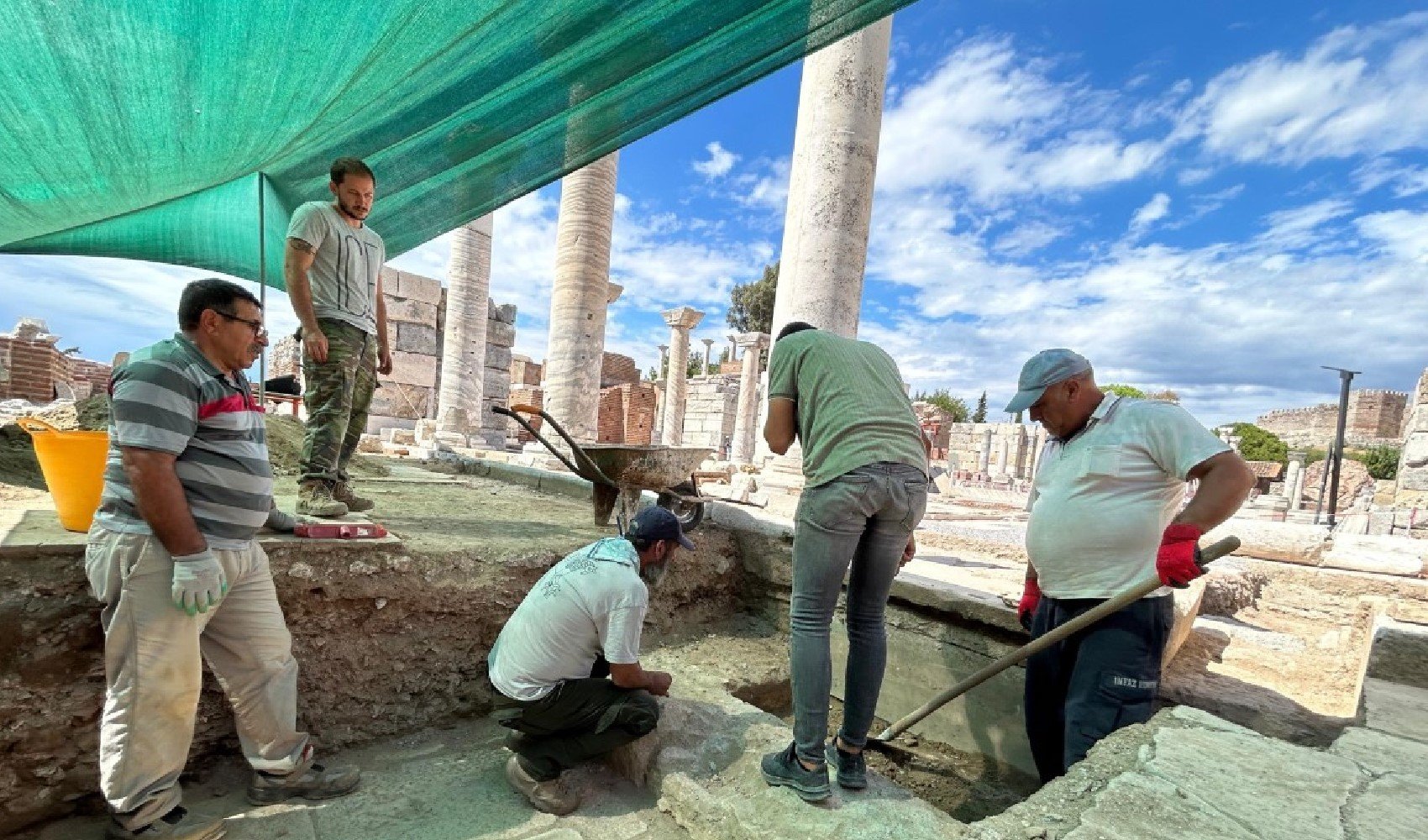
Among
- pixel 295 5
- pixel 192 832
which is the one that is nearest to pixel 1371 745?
pixel 192 832

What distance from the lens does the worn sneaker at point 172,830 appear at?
178 centimetres

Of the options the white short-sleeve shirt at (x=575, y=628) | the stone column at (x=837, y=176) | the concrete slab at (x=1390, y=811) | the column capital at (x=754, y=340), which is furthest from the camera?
the column capital at (x=754, y=340)

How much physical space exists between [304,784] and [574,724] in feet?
3.13

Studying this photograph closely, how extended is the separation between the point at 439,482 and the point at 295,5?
4.25 meters

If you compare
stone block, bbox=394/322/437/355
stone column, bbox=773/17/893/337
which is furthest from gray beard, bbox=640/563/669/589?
stone block, bbox=394/322/437/355

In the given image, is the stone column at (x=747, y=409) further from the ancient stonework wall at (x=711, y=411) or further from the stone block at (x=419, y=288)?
the stone block at (x=419, y=288)

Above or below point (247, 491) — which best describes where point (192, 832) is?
below

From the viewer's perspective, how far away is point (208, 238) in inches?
213

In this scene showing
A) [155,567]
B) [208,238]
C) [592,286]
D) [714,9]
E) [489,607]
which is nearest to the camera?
[155,567]

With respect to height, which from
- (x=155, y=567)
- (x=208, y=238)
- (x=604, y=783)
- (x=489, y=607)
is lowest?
(x=604, y=783)

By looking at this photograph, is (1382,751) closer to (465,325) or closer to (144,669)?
(144,669)

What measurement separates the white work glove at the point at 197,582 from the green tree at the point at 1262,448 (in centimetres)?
3488

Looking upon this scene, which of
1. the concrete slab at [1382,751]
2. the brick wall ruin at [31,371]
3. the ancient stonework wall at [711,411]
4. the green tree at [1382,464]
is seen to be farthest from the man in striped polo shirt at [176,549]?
the green tree at [1382,464]

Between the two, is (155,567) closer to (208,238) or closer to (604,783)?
(604,783)
